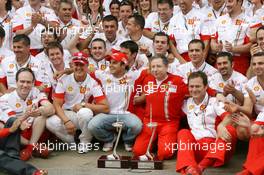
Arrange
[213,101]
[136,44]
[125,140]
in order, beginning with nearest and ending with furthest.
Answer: [213,101] < [125,140] < [136,44]

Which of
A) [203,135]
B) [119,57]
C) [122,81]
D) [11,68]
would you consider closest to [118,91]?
[122,81]

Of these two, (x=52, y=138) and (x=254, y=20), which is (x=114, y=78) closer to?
(x=52, y=138)

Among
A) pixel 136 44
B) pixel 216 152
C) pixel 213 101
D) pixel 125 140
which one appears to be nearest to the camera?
pixel 216 152

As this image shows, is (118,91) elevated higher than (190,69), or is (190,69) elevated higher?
(190,69)

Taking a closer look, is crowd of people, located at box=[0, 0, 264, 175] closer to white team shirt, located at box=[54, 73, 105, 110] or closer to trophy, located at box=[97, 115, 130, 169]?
white team shirt, located at box=[54, 73, 105, 110]

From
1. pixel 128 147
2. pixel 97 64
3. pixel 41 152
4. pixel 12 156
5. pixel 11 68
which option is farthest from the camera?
pixel 97 64

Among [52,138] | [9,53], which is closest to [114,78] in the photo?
[52,138]

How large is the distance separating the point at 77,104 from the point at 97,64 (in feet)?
2.39

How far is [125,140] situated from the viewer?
21.4ft

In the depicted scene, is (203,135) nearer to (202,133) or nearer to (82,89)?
(202,133)

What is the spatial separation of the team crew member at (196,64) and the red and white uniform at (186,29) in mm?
500

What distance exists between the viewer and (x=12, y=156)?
572 cm

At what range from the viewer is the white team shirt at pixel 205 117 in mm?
6012

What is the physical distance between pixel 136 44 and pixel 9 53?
67.2 inches
